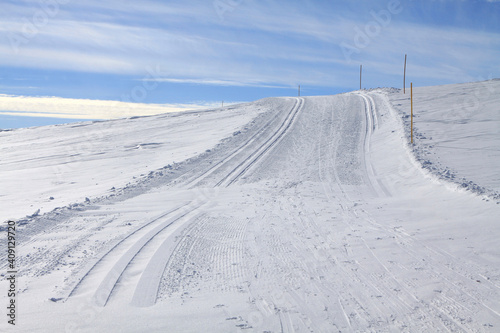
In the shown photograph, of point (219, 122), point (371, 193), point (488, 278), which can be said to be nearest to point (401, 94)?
point (219, 122)

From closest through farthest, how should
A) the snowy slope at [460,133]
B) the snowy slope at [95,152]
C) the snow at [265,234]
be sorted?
the snow at [265,234], the snowy slope at [460,133], the snowy slope at [95,152]

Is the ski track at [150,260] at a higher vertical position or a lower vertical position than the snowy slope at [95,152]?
lower

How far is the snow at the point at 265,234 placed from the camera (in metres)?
4.63

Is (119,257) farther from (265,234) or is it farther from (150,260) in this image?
(265,234)

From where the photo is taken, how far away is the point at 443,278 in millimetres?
5527

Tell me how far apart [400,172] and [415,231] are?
235 inches

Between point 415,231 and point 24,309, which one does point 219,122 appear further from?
point 24,309

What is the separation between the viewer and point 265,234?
25.6ft

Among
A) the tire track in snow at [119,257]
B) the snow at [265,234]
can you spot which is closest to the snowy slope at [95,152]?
the snow at [265,234]

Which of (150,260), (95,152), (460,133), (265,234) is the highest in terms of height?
(460,133)

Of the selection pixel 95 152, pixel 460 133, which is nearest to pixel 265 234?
pixel 460 133

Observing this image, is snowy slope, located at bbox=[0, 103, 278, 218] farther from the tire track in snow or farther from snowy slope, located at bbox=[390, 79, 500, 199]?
snowy slope, located at bbox=[390, 79, 500, 199]

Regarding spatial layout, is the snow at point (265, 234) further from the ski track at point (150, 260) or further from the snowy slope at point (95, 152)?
the snowy slope at point (95, 152)

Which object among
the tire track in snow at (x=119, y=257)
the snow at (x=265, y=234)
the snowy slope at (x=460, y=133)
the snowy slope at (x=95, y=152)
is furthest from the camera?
the snowy slope at (x=95, y=152)
